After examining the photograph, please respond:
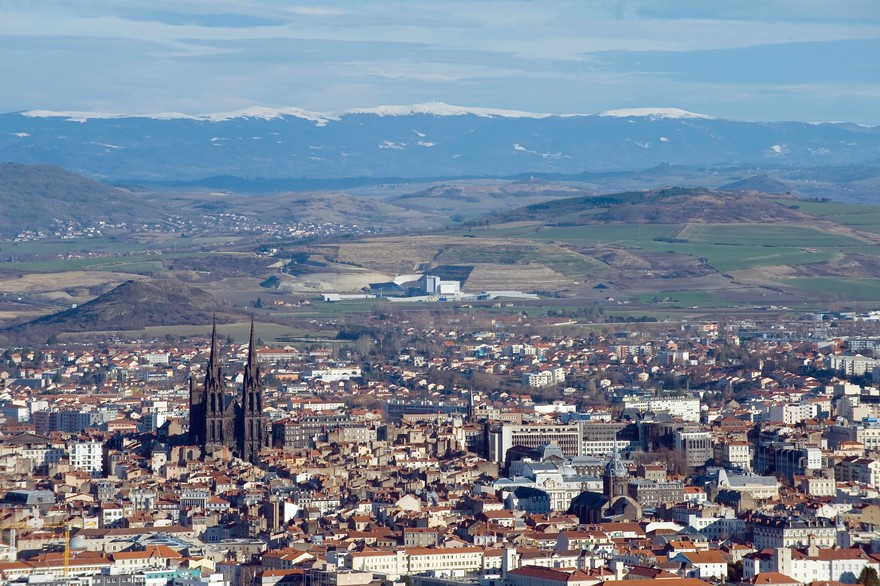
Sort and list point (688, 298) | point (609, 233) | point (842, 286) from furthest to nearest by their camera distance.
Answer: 1. point (609, 233)
2. point (842, 286)
3. point (688, 298)

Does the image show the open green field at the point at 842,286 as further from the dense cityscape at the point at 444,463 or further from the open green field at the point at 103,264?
the open green field at the point at 103,264

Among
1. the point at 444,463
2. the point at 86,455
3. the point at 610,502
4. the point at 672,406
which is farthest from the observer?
the point at 672,406

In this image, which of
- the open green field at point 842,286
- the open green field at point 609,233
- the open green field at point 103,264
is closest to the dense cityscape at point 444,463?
the open green field at point 842,286

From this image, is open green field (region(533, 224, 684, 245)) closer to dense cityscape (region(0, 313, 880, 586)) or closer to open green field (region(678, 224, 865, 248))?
open green field (region(678, 224, 865, 248))

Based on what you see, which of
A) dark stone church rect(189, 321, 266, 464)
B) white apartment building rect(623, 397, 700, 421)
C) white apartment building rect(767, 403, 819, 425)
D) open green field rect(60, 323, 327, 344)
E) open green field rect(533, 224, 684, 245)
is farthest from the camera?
open green field rect(533, 224, 684, 245)

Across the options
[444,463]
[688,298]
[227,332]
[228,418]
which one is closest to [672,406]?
[444,463]

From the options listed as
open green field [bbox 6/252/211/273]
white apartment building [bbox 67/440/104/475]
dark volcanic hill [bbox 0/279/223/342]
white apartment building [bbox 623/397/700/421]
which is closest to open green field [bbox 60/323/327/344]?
dark volcanic hill [bbox 0/279/223/342]

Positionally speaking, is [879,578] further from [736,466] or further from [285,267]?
[285,267]

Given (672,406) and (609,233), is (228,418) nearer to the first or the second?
(672,406)
